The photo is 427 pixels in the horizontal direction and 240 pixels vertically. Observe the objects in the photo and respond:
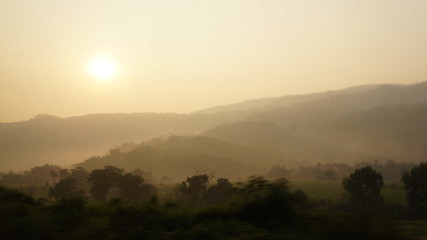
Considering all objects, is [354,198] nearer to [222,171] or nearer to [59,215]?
[59,215]

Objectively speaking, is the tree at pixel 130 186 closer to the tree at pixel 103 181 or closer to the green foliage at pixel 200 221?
the tree at pixel 103 181

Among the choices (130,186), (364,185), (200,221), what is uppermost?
(130,186)

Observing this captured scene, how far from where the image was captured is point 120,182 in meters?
49.7

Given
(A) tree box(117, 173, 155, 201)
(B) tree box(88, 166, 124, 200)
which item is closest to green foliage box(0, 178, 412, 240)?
(A) tree box(117, 173, 155, 201)

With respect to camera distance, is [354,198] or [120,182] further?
[354,198]

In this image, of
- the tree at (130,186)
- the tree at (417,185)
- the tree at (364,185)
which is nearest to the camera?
the tree at (130,186)

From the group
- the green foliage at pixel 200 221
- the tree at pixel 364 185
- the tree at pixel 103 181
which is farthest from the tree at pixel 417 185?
the green foliage at pixel 200 221

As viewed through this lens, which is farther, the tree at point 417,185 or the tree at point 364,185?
the tree at point 364,185

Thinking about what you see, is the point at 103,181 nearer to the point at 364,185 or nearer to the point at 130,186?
the point at 130,186

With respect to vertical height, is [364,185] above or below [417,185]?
above

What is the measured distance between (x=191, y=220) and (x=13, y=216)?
415cm

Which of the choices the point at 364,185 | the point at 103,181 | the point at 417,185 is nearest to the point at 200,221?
the point at 103,181

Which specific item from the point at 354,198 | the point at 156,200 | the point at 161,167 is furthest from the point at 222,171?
the point at 156,200

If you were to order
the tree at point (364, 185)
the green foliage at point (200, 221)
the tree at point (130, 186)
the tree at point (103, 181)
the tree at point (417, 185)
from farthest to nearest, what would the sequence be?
the tree at point (364, 185) → the tree at point (417, 185) → the tree at point (103, 181) → the tree at point (130, 186) → the green foliage at point (200, 221)
